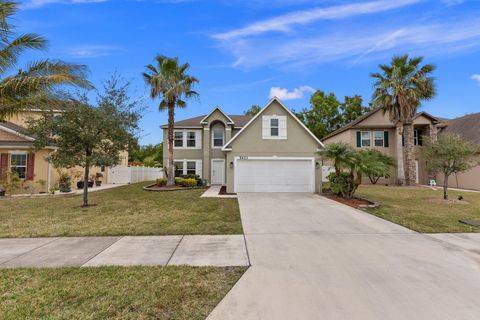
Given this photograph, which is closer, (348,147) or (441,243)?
(441,243)

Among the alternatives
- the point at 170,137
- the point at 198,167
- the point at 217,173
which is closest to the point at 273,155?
the point at 217,173

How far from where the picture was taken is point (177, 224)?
25.9ft

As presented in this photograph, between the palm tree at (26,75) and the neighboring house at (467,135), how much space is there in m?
26.6

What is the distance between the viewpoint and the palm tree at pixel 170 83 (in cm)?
1784

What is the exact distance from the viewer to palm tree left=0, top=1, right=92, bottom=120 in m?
8.09

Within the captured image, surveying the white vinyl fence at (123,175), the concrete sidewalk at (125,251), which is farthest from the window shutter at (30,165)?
the concrete sidewalk at (125,251)

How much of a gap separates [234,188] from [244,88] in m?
10.3

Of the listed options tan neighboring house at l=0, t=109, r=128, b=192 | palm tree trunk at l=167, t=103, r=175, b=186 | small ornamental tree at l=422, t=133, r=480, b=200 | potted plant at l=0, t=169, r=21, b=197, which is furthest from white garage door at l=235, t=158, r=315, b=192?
potted plant at l=0, t=169, r=21, b=197

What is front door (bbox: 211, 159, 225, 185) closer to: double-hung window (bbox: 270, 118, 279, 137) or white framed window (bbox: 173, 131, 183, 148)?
white framed window (bbox: 173, 131, 183, 148)

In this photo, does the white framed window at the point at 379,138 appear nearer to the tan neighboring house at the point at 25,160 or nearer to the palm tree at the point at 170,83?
the palm tree at the point at 170,83

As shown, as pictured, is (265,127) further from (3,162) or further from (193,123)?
(3,162)

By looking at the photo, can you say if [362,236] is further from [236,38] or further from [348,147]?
[236,38]

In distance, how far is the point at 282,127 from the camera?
16.9 metres

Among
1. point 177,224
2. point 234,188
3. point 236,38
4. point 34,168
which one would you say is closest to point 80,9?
point 236,38
